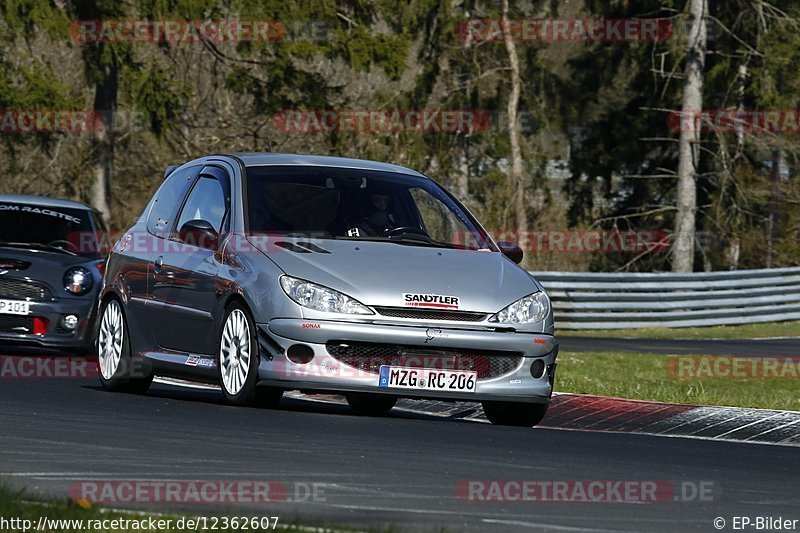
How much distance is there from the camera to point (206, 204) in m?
11.4

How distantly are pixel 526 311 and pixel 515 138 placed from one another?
3304 centimetres

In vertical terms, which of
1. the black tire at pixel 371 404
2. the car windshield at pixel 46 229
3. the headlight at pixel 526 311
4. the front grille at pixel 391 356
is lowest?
the black tire at pixel 371 404

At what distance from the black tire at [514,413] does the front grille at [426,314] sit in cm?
92

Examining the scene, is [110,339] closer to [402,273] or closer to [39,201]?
[402,273]

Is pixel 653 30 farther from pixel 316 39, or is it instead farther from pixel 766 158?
pixel 316 39

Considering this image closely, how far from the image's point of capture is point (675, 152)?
44.4 m

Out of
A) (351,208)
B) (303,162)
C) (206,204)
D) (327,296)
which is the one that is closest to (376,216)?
(351,208)

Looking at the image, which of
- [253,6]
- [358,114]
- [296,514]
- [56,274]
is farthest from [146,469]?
[358,114]

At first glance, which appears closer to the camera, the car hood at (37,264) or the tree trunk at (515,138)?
the car hood at (37,264)

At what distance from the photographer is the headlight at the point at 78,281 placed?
15.1m

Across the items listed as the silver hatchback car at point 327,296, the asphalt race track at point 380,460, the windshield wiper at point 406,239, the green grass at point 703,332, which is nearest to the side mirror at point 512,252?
the silver hatchback car at point 327,296

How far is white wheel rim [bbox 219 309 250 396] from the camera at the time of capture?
10.0 metres

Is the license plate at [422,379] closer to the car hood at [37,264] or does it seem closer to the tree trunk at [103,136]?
the car hood at [37,264]

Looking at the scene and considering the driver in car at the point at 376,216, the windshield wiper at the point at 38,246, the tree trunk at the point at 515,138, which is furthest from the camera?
the tree trunk at the point at 515,138
